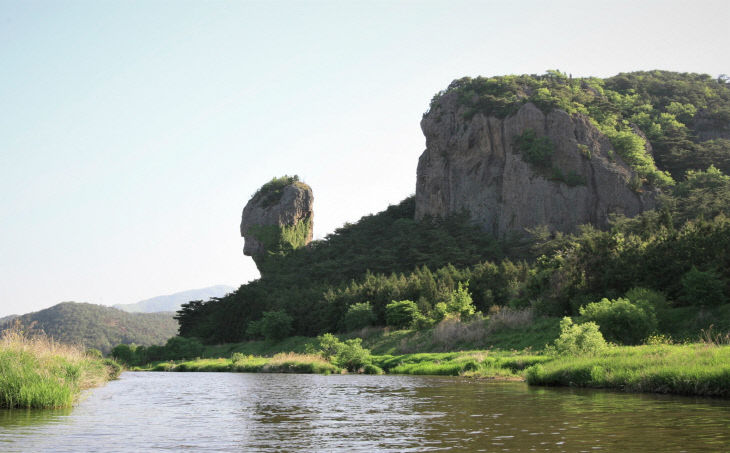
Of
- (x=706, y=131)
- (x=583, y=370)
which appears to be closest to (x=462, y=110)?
(x=706, y=131)

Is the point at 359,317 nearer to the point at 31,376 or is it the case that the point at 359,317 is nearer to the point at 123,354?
the point at 123,354

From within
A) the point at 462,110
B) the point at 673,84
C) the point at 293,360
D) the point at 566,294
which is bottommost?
the point at 293,360

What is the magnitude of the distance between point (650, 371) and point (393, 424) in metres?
11.7

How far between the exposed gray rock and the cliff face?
104ft

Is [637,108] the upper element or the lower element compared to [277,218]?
upper

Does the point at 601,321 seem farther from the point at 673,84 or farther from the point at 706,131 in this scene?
the point at 673,84

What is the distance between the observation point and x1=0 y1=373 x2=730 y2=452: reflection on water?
13.4 m

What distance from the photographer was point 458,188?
11631cm

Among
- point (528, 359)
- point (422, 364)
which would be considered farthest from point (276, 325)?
point (528, 359)

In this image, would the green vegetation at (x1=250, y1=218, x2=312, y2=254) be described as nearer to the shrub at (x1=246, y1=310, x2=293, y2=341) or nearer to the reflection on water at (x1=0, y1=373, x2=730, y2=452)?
the shrub at (x1=246, y1=310, x2=293, y2=341)

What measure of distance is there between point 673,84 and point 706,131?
23273 millimetres

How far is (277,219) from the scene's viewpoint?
138 meters

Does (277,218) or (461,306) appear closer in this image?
(461,306)

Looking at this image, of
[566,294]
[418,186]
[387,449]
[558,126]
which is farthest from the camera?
[418,186]
